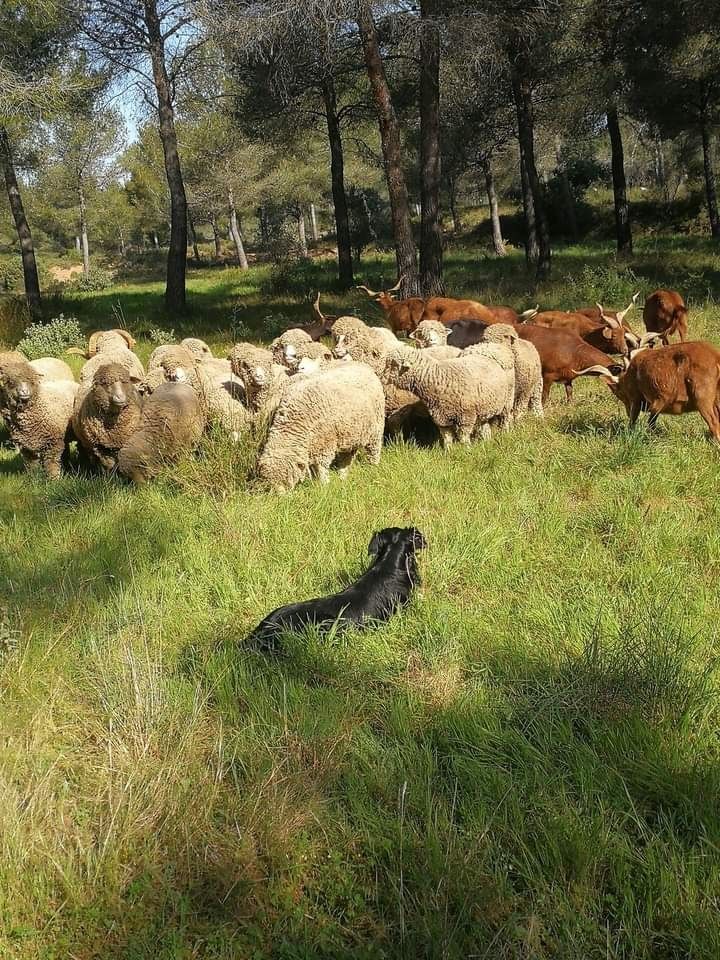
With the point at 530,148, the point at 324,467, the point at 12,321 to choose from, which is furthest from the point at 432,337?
the point at 12,321

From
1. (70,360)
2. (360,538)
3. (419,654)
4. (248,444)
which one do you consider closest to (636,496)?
(360,538)

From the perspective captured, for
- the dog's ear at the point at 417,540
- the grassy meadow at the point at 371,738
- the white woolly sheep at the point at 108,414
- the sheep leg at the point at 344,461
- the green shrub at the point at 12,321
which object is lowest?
the grassy meadow at the point at 371,738

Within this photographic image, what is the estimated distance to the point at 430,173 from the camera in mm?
13578

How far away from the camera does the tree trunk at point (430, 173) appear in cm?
1280

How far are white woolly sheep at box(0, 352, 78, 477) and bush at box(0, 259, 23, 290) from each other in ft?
121

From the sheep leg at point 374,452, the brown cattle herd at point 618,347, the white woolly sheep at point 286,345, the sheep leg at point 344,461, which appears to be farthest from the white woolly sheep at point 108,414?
the brown cattle herd at point 618,347

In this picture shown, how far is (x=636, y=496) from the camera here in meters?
5.27

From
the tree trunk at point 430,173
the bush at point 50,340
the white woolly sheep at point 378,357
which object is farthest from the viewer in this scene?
the tree trunk at point 430,173

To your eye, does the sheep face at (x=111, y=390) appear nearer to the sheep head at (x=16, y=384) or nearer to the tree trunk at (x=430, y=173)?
the sheep head at (x=16, y=384)

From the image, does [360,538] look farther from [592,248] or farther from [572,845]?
[592,248]

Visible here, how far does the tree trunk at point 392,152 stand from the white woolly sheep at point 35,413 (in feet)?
25.4

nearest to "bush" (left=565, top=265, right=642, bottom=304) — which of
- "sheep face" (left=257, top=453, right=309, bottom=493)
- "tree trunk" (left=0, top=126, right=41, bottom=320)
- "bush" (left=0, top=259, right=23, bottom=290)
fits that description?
"sheep face" (left=257, top=453, right=309, bottom=493)

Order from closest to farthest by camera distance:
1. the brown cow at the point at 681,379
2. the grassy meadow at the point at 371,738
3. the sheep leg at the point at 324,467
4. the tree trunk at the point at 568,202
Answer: the grassy meadow at the point at 371,738
the brown cow at the point at 681,379
the sheep leg at the point at 324,467
the tree trunk at the point at 568,202

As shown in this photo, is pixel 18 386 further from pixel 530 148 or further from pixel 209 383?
pixel 530 148
